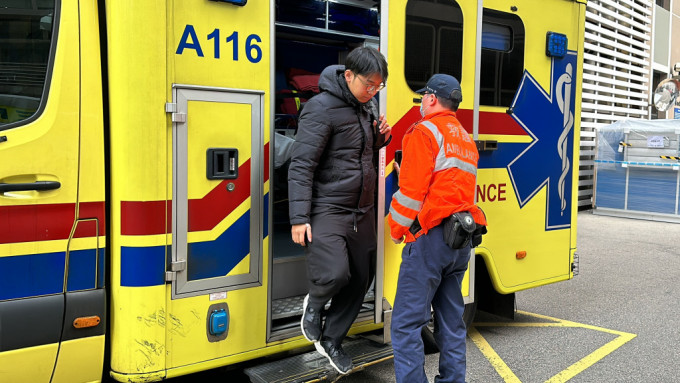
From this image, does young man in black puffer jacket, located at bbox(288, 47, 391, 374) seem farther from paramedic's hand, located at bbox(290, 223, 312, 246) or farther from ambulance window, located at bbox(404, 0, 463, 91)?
ambulance window, located at bbox(404, 0, 463, 91)

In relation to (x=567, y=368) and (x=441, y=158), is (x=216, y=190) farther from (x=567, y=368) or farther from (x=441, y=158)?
(x=567, y=368)

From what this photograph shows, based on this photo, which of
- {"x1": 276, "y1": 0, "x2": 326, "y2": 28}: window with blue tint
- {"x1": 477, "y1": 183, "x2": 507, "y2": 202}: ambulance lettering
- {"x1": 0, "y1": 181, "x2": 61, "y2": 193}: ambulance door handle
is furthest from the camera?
{"x1": 276, "y1": 0, "x2": 326, "y2": 28}: window with blue tint

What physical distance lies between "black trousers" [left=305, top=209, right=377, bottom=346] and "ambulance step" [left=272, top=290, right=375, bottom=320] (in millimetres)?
263

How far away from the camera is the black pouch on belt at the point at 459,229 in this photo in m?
3.31

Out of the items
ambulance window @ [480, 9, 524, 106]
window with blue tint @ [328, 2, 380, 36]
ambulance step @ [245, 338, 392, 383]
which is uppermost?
window with blue tint @ [328, 2, 380, 36]

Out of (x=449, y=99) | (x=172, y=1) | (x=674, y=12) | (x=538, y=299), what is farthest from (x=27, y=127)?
(x=674, y=12)

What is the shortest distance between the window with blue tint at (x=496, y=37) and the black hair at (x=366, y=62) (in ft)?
4.65

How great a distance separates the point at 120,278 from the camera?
115 inches

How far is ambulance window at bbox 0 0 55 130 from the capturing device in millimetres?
2703

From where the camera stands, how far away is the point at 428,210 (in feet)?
11.1

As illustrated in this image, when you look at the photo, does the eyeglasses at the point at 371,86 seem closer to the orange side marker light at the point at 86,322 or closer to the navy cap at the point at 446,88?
the navy cap at the point at 446,88

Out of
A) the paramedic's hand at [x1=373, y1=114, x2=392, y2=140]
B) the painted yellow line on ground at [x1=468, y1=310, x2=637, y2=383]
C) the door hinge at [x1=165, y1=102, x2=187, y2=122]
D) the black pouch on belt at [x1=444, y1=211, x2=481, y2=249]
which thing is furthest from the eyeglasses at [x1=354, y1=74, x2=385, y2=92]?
the painted yellow line on ground at [x1=468, y1=310, x2=637, y2=383]

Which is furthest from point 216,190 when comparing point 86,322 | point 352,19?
point 352,19

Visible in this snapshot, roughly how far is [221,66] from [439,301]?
1832 millimetres
